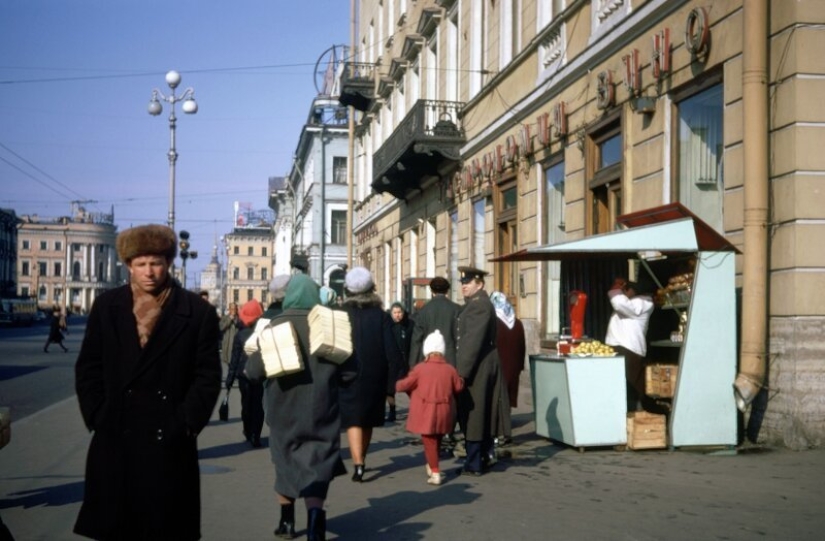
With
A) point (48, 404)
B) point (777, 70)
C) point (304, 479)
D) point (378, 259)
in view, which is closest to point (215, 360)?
point (304, 479)

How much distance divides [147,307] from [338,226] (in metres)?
69.2

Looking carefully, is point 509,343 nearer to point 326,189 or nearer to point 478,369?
point 478,369

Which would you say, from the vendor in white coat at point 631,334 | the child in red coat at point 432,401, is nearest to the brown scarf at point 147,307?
the child in red coat at point 432,401

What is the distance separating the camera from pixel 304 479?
265 inches

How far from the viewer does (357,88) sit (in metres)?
39.7

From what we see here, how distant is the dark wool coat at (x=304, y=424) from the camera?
22.3 feet

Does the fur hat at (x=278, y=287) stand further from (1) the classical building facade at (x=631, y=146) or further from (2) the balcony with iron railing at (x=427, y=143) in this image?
(2) the balcony with iron railing at (x=427, y=143)

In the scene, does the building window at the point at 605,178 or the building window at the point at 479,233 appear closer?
the building window at the point at 605,178

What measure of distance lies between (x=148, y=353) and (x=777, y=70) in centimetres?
796

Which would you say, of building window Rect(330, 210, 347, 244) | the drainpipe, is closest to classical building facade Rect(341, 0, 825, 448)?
the drainpipe

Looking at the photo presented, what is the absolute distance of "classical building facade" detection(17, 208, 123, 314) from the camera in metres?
168

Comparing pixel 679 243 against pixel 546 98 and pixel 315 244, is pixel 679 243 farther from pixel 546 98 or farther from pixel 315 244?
pixel 315 244

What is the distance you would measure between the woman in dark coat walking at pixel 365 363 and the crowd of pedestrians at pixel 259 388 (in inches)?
0.5

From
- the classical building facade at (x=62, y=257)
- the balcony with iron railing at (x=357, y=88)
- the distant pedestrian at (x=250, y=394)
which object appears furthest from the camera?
the classical building facade at (x=62, y=257)
